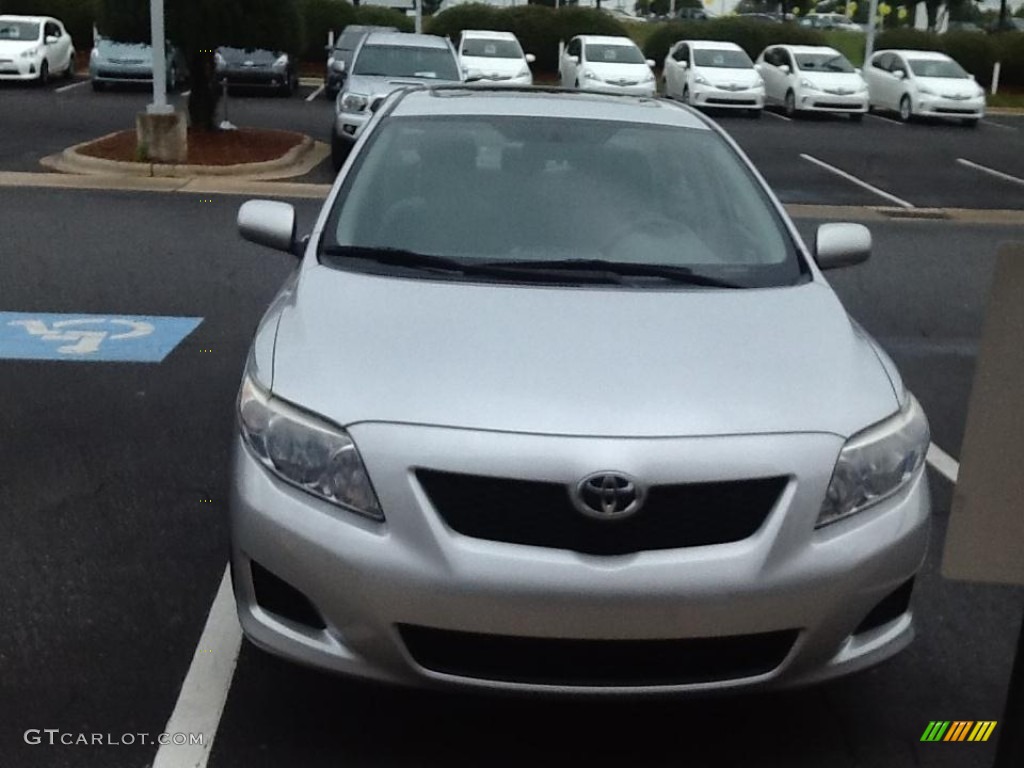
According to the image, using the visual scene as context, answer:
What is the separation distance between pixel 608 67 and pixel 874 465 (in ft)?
88.8

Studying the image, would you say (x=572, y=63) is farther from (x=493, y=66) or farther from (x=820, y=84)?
(x=820, y=84)

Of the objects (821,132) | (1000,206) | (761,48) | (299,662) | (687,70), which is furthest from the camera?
(761,48)

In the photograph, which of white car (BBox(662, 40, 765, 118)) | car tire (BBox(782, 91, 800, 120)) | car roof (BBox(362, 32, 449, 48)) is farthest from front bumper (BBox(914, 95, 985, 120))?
car roof (BBox(362, 32, 449, 48))

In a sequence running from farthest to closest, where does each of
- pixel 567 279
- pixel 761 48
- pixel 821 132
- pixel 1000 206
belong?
pixel 761 48 < pixel 821 132 < pixel 1000 206 < pixel 567 279

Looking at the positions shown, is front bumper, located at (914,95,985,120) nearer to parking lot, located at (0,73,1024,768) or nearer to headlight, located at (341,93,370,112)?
headlight, located at (341,93,370,112)

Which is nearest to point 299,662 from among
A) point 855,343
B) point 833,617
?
point 833,617

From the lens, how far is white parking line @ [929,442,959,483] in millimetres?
6293

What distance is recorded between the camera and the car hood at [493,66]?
28.8m

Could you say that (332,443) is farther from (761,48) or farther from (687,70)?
(761,48)

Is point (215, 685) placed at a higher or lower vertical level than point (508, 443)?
lower

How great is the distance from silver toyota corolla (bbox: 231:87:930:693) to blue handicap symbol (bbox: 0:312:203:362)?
13.0 feet

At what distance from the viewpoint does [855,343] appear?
418cm

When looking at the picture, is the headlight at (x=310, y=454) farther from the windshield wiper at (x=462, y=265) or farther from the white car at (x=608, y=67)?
the white car at (x=608, y=67)

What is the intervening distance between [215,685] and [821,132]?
2470 cm
